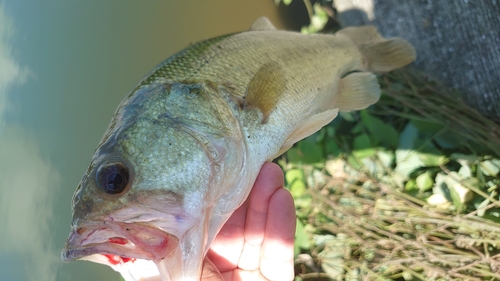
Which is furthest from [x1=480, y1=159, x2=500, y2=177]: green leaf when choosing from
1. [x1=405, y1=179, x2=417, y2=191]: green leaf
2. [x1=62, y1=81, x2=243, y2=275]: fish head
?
[x1=62, y1=81, x2=243, y2=275]: fish head

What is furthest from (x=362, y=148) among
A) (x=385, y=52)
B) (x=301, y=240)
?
(x=301, y=240)

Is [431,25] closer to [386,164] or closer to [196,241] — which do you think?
[386,164]

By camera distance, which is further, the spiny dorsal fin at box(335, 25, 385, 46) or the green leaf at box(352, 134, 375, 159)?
the green leaf at box(352, 134, 375, 159)

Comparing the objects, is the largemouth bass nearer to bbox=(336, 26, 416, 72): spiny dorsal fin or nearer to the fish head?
the fish head

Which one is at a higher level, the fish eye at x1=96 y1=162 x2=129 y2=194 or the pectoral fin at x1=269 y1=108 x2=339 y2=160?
the fish eye at x1=96 y1=162 x2=129 y2=194

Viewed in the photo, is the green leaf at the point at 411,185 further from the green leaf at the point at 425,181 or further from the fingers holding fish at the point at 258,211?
the fingers holding fish at the point at 258,211

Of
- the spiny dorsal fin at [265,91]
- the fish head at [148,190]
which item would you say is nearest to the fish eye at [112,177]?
the fish head at [148,190]
